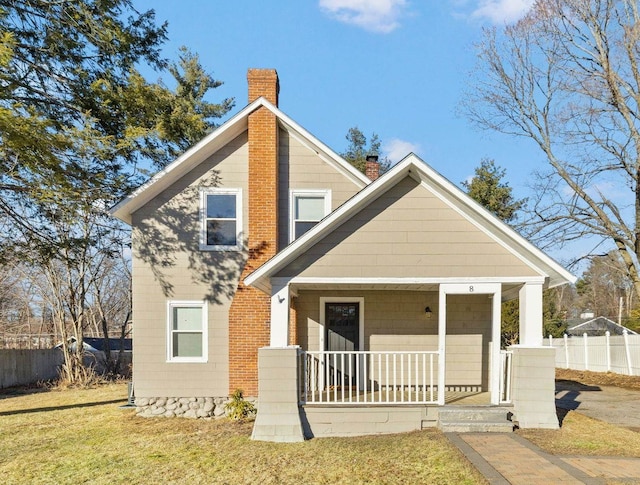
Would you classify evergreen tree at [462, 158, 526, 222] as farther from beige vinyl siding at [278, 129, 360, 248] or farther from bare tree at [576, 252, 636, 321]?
bare tree at [576, 252, 636, 321]

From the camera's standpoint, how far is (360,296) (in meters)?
11.8

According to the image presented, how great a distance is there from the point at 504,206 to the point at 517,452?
74.9 feet

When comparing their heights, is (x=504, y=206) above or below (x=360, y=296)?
above

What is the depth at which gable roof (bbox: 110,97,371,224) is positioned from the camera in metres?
11.4

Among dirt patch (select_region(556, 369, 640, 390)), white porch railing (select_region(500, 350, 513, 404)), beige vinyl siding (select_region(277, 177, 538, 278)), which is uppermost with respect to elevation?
beige vinyl siding (select_region(277, 177, 538, 278))

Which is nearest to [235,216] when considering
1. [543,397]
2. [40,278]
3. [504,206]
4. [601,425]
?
[543,397]

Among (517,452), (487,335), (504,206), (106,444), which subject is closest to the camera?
(517,452)

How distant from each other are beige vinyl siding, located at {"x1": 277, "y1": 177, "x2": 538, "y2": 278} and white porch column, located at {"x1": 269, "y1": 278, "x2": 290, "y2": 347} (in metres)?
0.26

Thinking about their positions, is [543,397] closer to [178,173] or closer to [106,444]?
[106,444]

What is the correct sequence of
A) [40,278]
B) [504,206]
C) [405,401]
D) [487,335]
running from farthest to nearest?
[504,206] < [40,278] < [487,335] < [405,401]

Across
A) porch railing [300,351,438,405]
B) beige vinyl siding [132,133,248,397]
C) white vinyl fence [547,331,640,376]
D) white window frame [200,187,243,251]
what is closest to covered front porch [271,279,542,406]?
porch railing [300,351,438,405]

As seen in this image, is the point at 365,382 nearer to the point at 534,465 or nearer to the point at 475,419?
the point at 475,419

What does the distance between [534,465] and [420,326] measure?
5243 mm

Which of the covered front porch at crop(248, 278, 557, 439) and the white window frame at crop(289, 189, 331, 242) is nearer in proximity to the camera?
the covered front porch at crop(248, 278, 557, 439)
